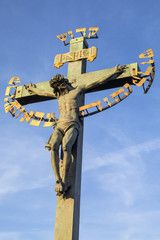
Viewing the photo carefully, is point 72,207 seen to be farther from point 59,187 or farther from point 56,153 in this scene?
point 56,153

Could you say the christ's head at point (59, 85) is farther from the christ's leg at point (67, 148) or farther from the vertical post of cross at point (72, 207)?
the christ's leg at point (67, 148)

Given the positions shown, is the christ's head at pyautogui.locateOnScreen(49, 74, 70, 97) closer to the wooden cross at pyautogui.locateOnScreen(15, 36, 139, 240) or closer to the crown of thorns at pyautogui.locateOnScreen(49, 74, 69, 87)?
the crown of thorns at pyautogui.locateOnScreen(49, 74, 69, 87)

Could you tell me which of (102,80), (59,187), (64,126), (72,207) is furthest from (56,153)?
(102,80)

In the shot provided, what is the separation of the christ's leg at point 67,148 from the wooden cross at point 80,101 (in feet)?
0.65

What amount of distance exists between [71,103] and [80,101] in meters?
0.33

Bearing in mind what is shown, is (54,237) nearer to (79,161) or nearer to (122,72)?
(79,161)

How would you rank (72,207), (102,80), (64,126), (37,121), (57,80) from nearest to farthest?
(72,207)
(64,126)
(57,80)
(102,80)
(37,121)

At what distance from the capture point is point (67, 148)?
6.61 meters

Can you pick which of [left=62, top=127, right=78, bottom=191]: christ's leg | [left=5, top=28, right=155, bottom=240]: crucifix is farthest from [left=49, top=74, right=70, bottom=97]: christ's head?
[left=62, top=127, right=78, bottom=191]: christ's leg

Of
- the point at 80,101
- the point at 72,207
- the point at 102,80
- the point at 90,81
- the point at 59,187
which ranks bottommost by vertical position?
the point at 72,207

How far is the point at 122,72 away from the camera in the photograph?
7535mm

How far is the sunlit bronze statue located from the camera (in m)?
Result: 6.54

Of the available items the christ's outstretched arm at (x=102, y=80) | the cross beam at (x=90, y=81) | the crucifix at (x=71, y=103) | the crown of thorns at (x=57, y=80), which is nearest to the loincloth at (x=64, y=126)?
the crucifix at (x=71, y=103)

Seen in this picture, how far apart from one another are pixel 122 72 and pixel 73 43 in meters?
1.69
